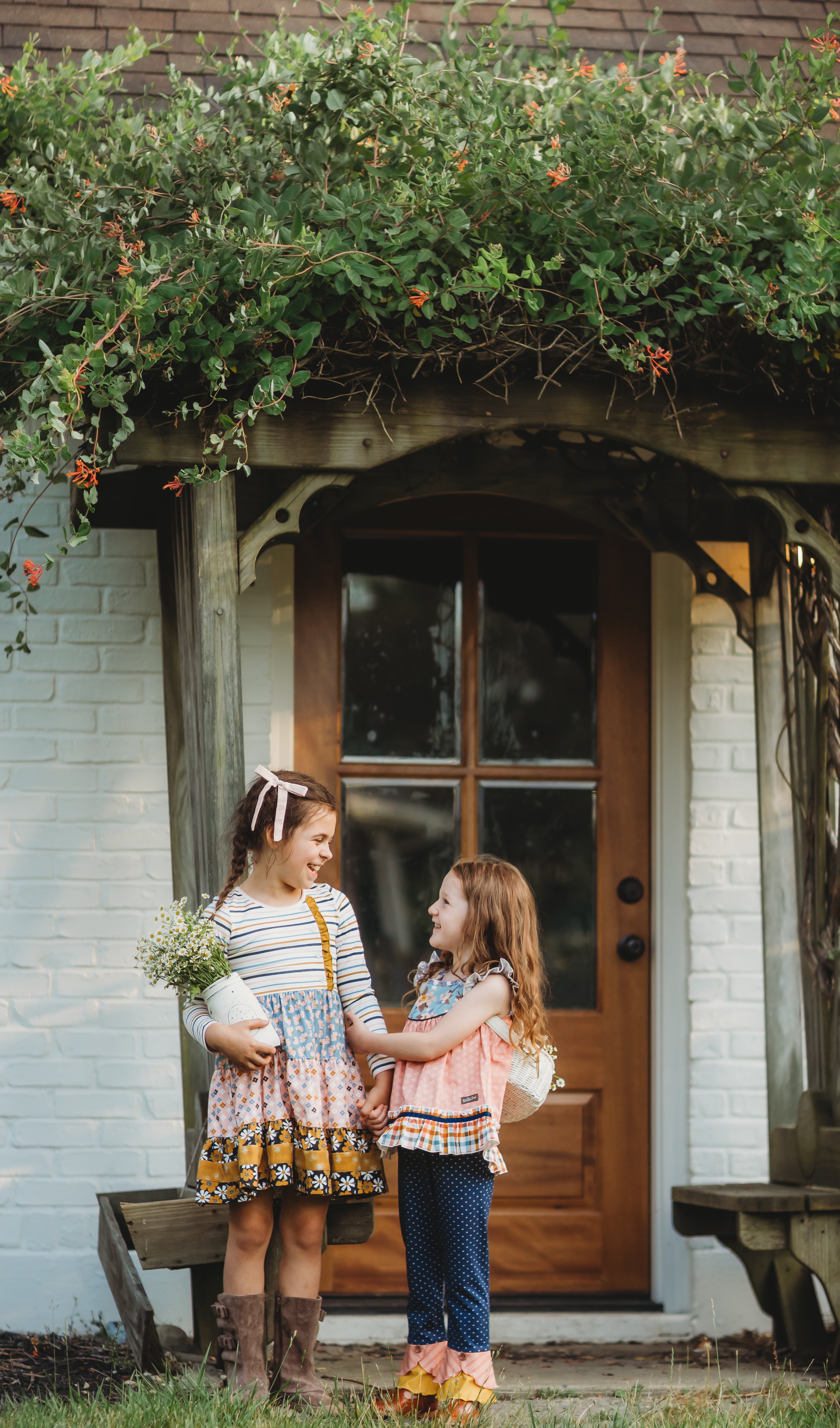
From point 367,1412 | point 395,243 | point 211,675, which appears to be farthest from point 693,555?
point 367,1412

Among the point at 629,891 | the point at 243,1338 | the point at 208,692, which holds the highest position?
the point at 208,692

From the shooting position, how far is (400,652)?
3949mm

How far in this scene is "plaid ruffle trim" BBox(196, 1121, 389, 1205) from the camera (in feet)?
8.36

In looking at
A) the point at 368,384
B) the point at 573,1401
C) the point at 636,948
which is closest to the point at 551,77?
the point at 368,384

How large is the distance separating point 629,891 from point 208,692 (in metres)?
1.67

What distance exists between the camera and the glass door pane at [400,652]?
3.93 m

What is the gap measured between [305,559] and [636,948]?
155 centimetres

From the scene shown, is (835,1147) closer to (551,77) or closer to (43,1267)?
(43,1267)

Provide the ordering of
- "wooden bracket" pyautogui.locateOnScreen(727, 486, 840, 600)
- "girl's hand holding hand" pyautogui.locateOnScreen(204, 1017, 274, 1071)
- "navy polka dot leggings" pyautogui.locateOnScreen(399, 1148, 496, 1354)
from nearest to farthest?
1. "girl's hand holding hand" pyautogui.locateOnScreen(204, 1017, 274, 1071)
2. "navy polka dot leggings" pyautogui.locateOnScreen(399, 1148, 496, 1354)
3. "wooden bracket" pyautogui.locateOnScreen(727, 486, 840, 600)

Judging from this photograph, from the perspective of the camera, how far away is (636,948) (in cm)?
391

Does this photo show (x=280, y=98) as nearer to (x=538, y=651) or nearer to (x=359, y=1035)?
(x=538, y=651)

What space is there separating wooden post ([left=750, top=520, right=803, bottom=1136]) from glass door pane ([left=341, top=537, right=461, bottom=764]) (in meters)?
0.92

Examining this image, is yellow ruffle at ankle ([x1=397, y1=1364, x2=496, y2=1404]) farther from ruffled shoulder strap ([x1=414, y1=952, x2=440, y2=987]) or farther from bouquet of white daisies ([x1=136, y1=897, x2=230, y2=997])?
bouquet of white daisies ([x1=136, y1=897, x2=230, y2=997])

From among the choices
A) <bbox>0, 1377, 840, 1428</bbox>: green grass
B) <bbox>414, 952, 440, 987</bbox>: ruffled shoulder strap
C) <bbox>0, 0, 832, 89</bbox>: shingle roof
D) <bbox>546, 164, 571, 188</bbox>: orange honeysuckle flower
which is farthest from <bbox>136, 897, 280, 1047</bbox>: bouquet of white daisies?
<bbox>0, 0, 832, 89</bbox>: shingle roof
